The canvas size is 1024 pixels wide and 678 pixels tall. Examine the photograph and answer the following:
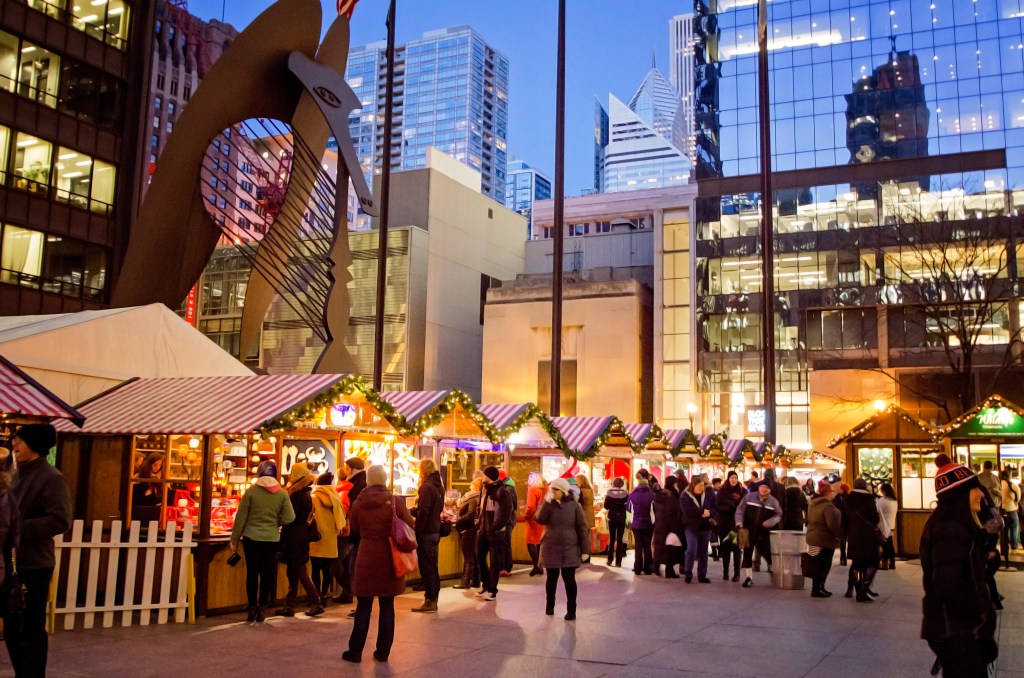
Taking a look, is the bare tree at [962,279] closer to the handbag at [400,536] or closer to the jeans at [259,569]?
the jeans at [259,569]

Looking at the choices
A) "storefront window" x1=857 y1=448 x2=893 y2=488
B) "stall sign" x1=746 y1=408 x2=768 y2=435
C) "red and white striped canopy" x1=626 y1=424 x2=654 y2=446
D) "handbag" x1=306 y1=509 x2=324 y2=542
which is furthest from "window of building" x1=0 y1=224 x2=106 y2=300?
"stall sign" x1=746 y1=408 x2=768 y2=435

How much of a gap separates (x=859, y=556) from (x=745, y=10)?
5315 cm

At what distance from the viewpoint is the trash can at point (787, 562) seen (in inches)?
633

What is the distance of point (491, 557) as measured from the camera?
13.6 m

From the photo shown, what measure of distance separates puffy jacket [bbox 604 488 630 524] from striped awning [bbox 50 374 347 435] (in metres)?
8.36

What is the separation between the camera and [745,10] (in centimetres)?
6056

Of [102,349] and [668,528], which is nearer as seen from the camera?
[102,349]

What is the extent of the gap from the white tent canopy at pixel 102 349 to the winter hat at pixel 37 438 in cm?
823

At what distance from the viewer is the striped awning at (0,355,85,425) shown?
35.6 ft

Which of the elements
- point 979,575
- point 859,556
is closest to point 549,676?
point 979,575

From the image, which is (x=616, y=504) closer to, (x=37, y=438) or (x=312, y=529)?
(x=312, y=529)

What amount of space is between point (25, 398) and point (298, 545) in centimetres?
356

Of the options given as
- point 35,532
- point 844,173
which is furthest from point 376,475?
point 844,173

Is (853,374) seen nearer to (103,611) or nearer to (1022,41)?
(1022,41)
